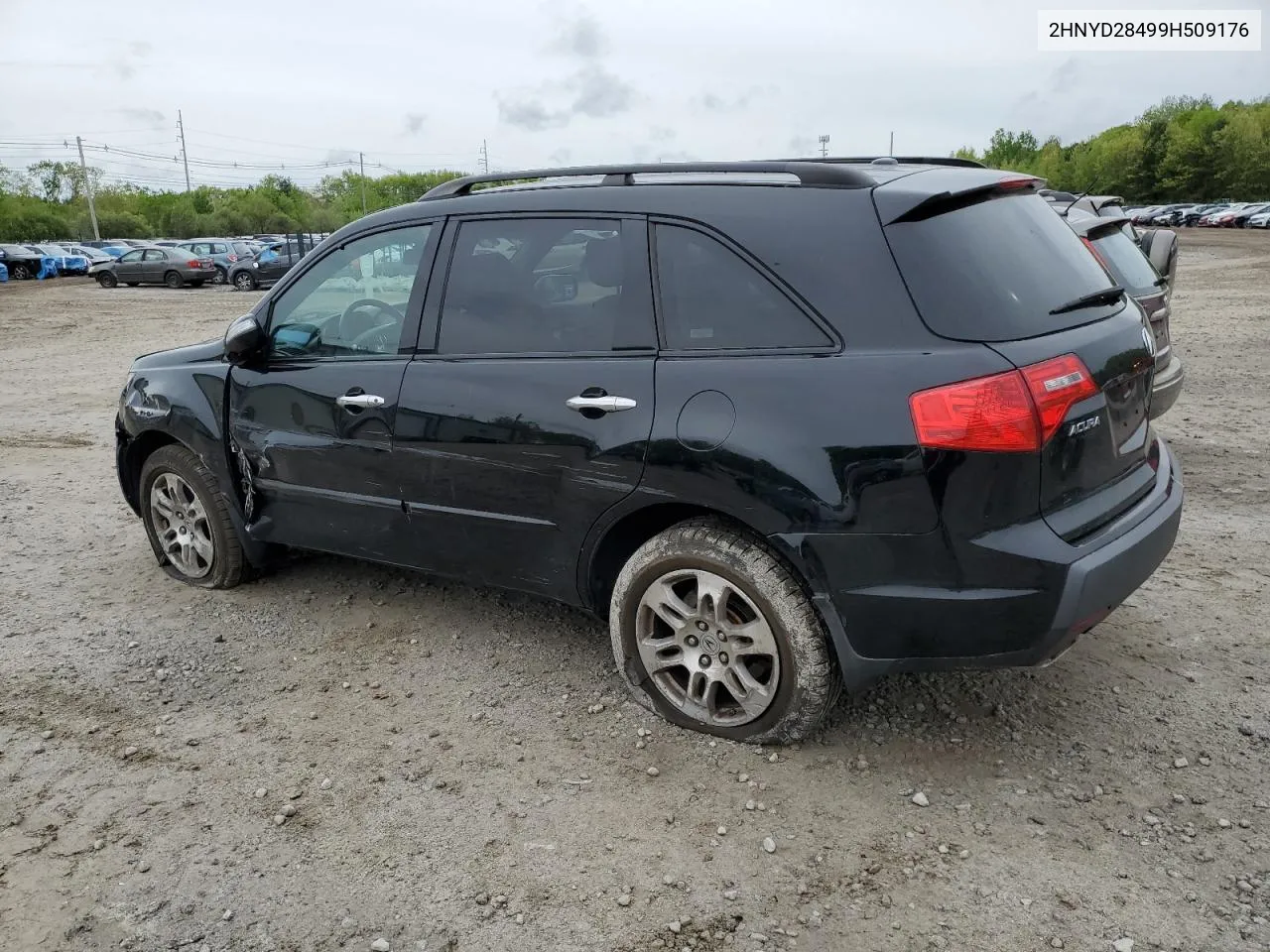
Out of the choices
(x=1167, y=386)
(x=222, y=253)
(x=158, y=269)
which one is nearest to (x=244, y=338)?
(x=1167, y=386)

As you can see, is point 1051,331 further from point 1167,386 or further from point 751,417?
point 1167,386

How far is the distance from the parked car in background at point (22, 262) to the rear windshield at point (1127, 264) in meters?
44.0

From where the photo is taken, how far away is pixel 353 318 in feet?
14.0

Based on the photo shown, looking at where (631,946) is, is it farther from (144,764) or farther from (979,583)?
(144,764)

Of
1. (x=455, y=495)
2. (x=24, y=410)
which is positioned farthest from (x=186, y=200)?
(x=455, y=495)

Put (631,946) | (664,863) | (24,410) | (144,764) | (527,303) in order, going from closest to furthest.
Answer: (631,946), (664,863), (144,764), (527,303), (24,410)

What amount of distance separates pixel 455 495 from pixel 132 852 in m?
1.56

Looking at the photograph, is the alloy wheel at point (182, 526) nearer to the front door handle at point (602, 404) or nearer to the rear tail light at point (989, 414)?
the front door handle at point (602, 404)

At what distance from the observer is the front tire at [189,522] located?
4.87 meters

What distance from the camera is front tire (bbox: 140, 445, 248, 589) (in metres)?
4.87

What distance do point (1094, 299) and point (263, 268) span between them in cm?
3091

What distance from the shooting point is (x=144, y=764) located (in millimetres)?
3506

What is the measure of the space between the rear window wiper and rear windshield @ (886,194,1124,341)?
0.01 metres

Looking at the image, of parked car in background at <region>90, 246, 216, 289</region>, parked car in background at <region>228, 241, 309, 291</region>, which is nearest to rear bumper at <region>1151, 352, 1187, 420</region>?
parked car in background at <region>228, 241, 309, 291</region>
